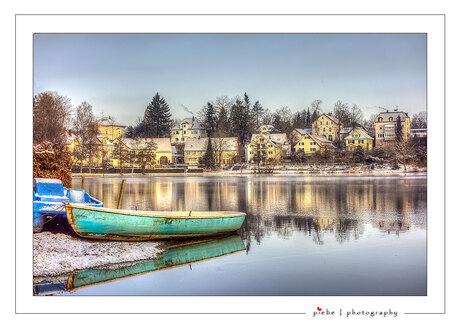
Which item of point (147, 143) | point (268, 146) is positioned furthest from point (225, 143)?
point (147, 143)

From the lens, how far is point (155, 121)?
193 feet

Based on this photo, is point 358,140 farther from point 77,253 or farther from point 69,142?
point 77,253

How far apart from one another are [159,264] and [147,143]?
163ft

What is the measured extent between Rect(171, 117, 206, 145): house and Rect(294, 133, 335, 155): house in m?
14.8

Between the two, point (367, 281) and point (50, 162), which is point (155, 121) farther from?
point (367, 281)

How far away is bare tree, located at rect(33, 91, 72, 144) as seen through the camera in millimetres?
11805

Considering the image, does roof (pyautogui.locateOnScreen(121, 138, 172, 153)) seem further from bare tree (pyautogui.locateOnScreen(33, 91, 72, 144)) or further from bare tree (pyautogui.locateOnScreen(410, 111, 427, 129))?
bare tree (pyautogui.locateOnScreen(410, 111, 427, 129))

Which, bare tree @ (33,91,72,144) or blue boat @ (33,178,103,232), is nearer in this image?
blue boat @ (33,178,103,232)

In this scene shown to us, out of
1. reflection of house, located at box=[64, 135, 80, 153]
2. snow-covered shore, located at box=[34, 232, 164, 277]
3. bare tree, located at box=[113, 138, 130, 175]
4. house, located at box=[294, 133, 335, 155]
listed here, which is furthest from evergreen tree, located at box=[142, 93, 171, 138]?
snow-covered shore, located at box=[34, 232, 164, 277]

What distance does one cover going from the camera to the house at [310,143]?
2309 inches

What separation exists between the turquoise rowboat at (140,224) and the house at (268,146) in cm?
4812
